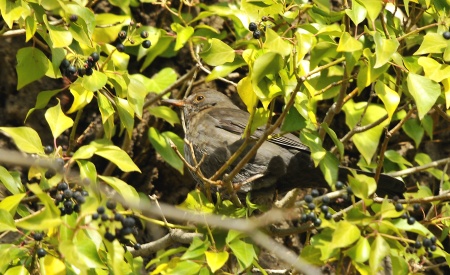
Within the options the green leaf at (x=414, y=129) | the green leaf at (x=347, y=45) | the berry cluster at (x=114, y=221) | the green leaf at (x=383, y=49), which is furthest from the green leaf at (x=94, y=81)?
the green leaf at (x=414, y=129)

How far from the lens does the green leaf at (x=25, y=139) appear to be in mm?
3664

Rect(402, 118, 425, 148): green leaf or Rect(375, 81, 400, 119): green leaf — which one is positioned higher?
Rect(375, 81, 400, 119): green leaf

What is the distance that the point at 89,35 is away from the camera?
173 inches

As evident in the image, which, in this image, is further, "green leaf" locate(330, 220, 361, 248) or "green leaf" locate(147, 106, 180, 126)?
"green leaf" locate(147, 106, 180, 126)

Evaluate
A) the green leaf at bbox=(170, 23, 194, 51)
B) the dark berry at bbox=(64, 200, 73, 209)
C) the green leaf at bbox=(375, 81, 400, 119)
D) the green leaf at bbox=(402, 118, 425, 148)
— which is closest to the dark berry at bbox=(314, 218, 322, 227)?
the green leaf at bbox=(375, 81, 400, 119)

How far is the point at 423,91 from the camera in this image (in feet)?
12.8

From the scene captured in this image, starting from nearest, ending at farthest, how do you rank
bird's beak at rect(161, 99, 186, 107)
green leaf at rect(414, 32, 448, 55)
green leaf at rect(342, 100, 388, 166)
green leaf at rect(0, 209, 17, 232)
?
green leaf at rect(0, 209, 17, 232), green leaf at rect(414, 32, 448, 55), green leaf at rect(342, 100, 388, 166), bird's beak at rect(161, 99, 186, 107)

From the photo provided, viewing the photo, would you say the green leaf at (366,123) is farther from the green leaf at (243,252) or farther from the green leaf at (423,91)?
the green leaf at (243,252)

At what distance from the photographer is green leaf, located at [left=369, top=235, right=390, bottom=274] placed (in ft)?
11.3

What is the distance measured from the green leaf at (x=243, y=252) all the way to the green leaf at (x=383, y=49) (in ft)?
3.53

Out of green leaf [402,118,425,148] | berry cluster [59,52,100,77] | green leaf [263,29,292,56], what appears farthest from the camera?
green leaf [402,118,425,148]

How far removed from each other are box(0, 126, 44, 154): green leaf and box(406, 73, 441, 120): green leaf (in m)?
1.77

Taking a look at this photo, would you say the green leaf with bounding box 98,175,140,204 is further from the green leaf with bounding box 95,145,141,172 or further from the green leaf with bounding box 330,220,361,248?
the green leaf with bounding box 330,220,361,248

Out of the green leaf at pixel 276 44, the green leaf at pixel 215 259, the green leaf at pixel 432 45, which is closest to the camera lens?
the green leaf at pixel 276 44
